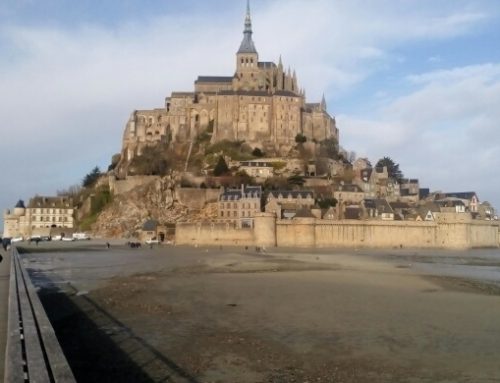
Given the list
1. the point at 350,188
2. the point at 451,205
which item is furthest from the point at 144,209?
the point at 451,205

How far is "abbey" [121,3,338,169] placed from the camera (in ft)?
252

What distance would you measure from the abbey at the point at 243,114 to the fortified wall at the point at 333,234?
23.5m

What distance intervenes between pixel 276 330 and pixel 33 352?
20.5 ft

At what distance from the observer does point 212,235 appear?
55.1m

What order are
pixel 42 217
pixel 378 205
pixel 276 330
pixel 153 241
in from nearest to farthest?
1. pixel 276 330
2. pixel 153 241
3. pixel 378 205
4. pixel 42 217

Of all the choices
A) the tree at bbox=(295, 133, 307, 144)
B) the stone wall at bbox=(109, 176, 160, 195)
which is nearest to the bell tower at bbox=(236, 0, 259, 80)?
the tree at bbox=(295, 133, 307, 144)

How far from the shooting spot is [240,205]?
59.0 m

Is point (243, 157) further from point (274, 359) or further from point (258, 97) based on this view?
point (274, 359)

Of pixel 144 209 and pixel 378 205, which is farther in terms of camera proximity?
pixel 144 209

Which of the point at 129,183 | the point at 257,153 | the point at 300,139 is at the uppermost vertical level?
the point at 300,139

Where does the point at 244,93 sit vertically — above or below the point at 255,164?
above

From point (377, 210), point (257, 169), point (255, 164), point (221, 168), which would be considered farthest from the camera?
point (255, 164)

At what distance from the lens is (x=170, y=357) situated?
339 inches

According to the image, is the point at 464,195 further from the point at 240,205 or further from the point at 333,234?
the point at 240,205
